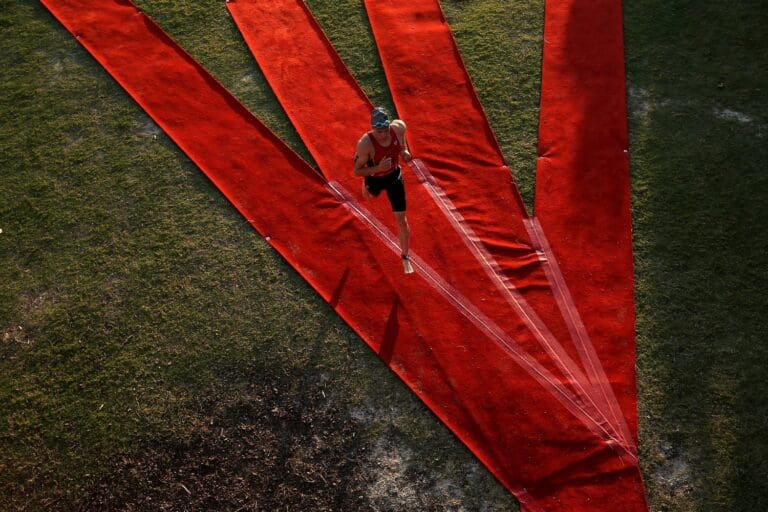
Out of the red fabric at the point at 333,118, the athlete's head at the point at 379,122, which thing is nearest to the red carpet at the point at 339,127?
the red fabric at the point at 333,118

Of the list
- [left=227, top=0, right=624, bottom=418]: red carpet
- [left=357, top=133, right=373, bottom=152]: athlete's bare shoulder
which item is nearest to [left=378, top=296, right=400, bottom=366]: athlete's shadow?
[left=227, top=0, right=624, bottom=418]: red carpet

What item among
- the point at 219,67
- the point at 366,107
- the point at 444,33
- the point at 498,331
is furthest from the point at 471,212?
the point at 219,67

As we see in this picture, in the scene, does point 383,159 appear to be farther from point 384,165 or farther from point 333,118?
point 333,118

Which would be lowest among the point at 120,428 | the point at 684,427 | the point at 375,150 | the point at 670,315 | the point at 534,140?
the point at 120,428

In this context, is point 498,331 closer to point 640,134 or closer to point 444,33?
point 640,134

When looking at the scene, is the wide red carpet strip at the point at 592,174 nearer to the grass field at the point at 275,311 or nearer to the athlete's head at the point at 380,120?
the grass field at the point at 275,311

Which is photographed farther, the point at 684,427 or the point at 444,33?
the point at 444,33
